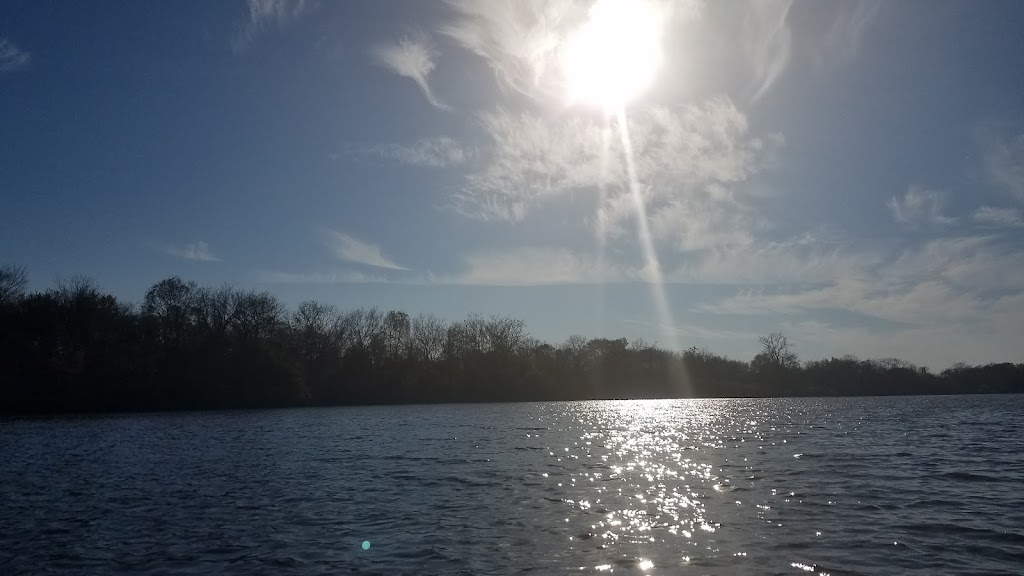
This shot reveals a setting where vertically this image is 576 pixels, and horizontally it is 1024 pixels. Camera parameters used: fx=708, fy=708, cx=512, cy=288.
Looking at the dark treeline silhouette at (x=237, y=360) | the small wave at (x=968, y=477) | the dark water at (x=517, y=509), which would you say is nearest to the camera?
the dark water at (x=517, y=509)

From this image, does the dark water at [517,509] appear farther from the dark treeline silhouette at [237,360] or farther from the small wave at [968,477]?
the dark treeline silhouette at [237,360]

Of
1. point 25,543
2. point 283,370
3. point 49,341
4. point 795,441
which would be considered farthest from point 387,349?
point 25,543

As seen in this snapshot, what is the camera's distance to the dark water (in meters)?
15.7

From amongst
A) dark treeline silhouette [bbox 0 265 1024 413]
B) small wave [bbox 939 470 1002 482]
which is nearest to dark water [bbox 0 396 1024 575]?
small wave [bbox 939 470 1002 482]

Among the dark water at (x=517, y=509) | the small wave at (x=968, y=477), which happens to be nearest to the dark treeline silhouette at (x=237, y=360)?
the dark water at (x=517, y=509)

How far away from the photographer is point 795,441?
149ft

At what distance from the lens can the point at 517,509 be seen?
21.6m

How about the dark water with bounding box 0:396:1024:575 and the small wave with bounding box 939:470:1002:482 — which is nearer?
the dark water with bounding box 0:396:1024:575

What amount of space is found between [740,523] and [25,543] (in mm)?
18461

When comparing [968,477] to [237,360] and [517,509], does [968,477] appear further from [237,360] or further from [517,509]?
[237,360]

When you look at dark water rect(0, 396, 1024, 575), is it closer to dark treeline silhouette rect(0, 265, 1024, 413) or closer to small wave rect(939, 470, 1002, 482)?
small wave rect(939, 470, 1002, 482)

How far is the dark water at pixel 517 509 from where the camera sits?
15711mm

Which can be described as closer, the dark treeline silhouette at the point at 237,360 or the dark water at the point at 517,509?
the dark water at the point at 517,509

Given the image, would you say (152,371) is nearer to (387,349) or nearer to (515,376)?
(387,349)
